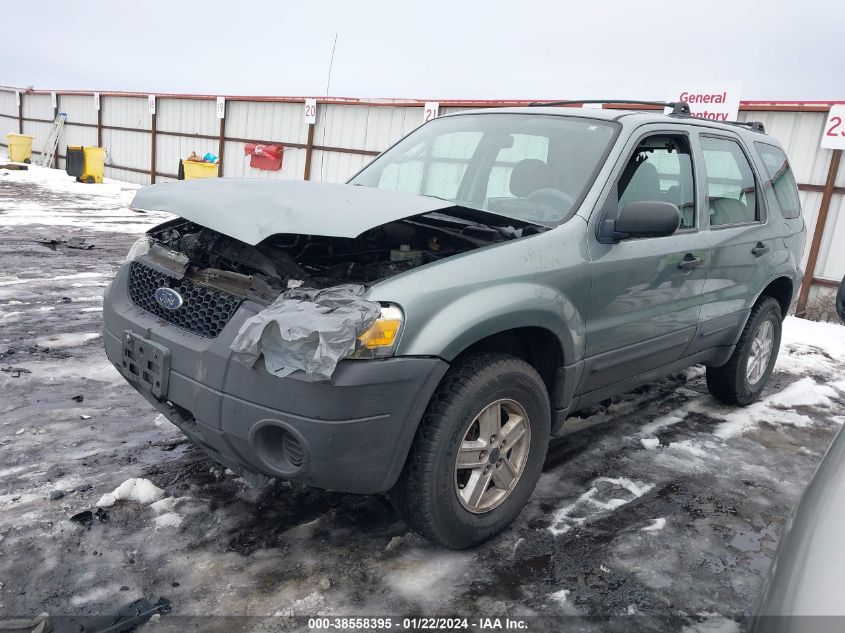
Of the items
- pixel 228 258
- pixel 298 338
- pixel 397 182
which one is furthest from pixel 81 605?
pixel 397 182

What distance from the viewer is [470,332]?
244cm

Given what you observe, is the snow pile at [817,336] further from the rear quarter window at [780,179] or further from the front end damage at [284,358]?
the front end damage at [284,358]

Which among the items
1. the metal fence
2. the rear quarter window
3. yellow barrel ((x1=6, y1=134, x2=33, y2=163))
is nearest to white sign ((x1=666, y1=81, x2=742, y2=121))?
the metal fence

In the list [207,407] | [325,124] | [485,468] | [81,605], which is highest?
[325,124]

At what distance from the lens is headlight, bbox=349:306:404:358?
A: 2219mm

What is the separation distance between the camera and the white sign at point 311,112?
17328 millimetres

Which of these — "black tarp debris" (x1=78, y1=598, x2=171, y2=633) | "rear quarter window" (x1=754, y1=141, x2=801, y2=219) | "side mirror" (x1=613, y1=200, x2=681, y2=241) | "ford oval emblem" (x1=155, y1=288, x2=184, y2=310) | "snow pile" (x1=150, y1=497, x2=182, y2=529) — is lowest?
"black tarp debris" (x1=78, y1=598, x2=171, y2=633)

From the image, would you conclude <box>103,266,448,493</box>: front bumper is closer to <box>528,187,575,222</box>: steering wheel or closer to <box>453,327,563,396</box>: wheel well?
<box>453,327,563,396</box>: wheel well

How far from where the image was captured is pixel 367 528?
9.50 ft

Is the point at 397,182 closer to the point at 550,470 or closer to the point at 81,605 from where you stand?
the point at 550,470

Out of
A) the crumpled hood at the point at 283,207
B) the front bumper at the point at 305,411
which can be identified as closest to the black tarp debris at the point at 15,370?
the crumpled hood at the point at 283,207

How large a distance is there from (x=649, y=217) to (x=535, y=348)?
760 mm

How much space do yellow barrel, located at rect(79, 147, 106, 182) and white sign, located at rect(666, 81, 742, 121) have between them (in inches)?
729

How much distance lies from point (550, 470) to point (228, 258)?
2.02 m
